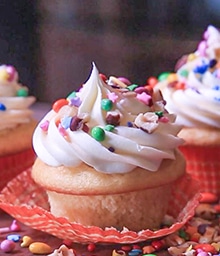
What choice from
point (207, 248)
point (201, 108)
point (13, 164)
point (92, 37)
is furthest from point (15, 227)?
point (92, 37)

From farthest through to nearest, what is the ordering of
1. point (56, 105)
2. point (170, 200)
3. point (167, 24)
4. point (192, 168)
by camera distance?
1. point (167, 24)
2. point (192, 168)
3. point (170, 200)
4. point (56, 105)

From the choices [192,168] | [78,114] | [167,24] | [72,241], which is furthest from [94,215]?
[167,24]

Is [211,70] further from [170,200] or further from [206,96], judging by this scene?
[170,200]

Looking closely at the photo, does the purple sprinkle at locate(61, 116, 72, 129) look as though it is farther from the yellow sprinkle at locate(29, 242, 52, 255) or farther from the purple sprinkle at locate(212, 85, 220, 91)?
the purple sprinkle at locate(212, 85, 220, 91)

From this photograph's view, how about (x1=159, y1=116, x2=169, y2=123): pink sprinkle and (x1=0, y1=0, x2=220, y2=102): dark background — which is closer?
(x1=159, y1=116, x2=169, y2=123): pink sprinkle

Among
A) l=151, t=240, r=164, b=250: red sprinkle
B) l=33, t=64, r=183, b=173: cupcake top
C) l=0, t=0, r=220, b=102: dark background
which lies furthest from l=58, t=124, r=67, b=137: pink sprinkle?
l=0, t=0, r=220, b=102: dark background

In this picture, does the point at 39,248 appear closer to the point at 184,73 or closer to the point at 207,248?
the point at 207,248
